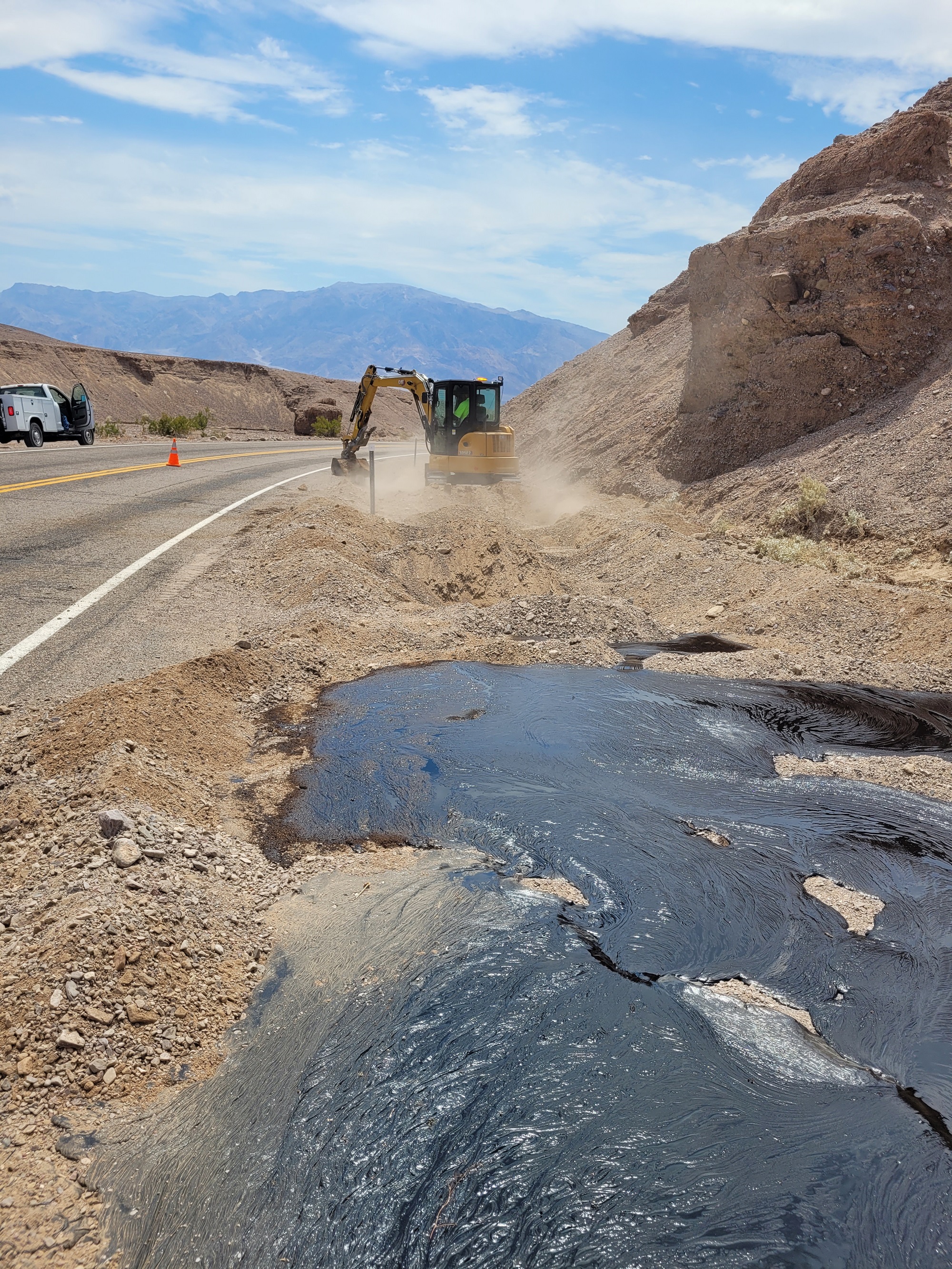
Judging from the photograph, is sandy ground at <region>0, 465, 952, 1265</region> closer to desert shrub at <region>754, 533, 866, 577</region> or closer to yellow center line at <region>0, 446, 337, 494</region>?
desert shrub at <region>754, 533, 866, 577</region>

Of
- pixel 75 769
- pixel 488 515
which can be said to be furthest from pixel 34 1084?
pixel 488 515

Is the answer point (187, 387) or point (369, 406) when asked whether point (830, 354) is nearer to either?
point (369, 406)

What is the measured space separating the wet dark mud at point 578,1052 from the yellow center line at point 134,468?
1239 cm

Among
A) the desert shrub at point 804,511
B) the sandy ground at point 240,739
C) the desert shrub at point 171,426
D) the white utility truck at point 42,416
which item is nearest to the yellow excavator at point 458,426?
the sandy ground at point 240,739

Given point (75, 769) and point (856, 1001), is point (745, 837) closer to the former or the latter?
point (856, 1001)

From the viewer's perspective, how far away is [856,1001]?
4410 mm

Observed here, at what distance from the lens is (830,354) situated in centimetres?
1764

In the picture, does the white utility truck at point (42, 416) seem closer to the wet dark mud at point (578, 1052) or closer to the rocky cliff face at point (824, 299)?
the rocky cliff face at point (824, 299)

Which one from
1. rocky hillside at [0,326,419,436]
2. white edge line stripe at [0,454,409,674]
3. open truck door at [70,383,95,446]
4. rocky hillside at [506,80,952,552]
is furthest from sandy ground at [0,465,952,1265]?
rocky hillside at [0,326,419,436]

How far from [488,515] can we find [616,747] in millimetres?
10496

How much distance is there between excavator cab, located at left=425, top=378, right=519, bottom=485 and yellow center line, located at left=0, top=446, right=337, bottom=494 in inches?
276

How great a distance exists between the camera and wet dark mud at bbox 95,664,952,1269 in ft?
10.2

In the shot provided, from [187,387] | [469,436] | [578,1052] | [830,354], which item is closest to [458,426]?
[469,436]

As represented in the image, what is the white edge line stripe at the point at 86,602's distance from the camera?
714 cm
